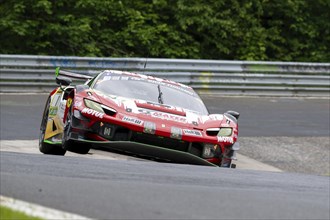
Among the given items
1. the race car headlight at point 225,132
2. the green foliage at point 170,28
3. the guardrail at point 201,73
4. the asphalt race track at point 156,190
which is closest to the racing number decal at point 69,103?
the race car headlight at point 225,132

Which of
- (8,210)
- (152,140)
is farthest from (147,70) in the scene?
(8,210)

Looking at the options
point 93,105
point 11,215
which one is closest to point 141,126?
point 93,105

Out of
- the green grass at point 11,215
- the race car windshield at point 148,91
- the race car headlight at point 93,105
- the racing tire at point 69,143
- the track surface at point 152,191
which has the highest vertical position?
the race car windshield at point 148,91

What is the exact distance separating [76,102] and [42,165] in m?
3.23

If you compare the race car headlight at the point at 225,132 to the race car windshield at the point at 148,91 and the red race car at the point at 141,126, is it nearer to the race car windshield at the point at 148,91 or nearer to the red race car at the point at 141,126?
the red race car at the point at 141,126

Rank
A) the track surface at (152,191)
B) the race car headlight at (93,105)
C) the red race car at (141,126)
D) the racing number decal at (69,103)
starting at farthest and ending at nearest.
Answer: the racing number decal at (69,103) < the race car headlight at (93,105) < the red race car at (141,126) < the track surface at (152,191)

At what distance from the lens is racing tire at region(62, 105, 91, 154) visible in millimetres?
11055

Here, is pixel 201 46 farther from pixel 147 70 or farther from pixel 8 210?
pixel 8 210

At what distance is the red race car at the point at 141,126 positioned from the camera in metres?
10.8

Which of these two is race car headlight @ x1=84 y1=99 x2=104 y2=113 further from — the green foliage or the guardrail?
the green foliage

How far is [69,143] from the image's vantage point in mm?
11148

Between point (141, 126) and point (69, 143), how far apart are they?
0.96 meters

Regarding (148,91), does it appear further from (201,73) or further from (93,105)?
(201,73)

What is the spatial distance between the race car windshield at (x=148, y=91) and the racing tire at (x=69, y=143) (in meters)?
0.72
